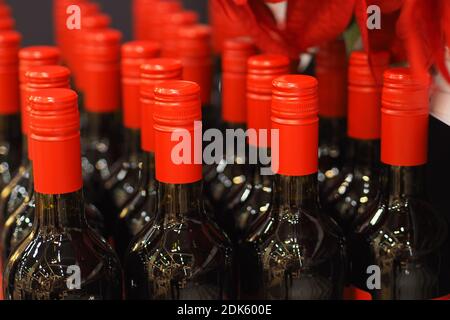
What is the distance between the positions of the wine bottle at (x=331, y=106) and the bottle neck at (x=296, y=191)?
17 centimetres

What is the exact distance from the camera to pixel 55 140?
83 cm

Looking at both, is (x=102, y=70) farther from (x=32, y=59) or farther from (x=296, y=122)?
(x=296, y=122)

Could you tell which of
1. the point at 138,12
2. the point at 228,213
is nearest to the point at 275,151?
the point at 228,213

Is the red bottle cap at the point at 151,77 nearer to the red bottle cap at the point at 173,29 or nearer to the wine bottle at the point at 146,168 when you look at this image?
the wine bottle at the point at 146,168

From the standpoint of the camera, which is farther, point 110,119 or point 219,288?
point 110,119

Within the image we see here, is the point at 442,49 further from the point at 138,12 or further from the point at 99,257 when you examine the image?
the point at 138,12

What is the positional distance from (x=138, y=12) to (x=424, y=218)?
2.99 ft

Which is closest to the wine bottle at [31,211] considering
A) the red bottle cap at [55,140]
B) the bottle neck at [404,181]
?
the red bottle cap at [55,140]

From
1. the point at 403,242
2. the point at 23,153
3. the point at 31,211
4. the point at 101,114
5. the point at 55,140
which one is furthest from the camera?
the point at 101,114

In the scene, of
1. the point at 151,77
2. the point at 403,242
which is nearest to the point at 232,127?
the point at 151,77

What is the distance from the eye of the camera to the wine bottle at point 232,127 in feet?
3.55

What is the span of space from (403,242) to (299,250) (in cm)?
11
